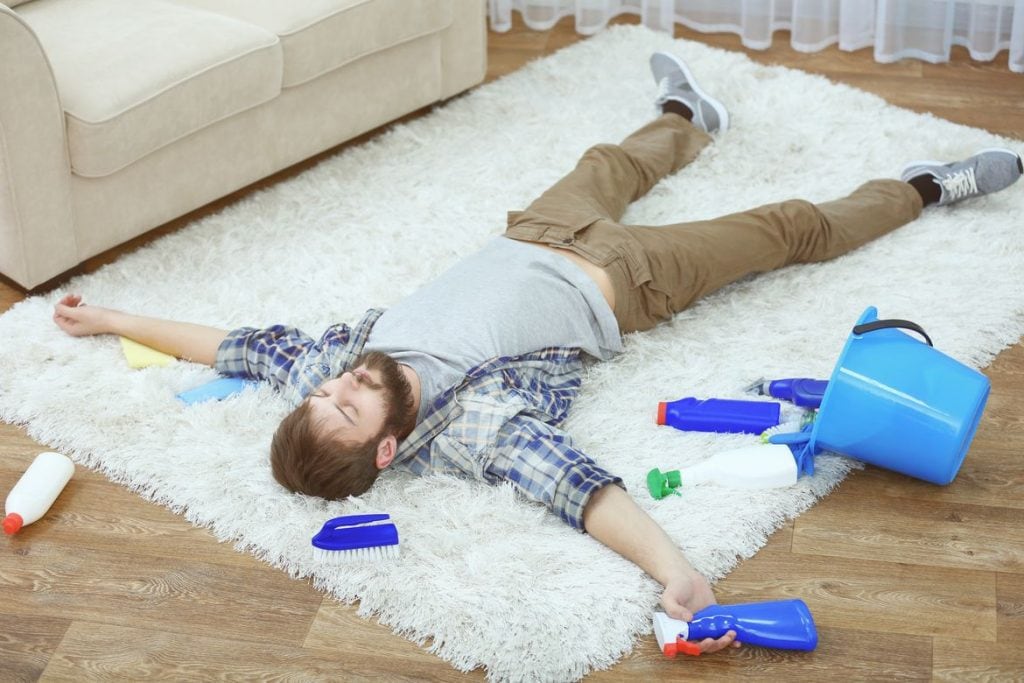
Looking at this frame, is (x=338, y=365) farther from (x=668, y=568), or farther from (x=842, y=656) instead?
(x=842, y=656)

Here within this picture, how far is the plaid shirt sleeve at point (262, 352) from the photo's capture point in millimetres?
2262

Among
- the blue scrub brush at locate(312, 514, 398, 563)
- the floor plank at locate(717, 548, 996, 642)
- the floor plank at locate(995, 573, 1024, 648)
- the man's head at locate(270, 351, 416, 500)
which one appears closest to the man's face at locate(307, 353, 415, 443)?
the man's head at locate(270, 351, 416, 500)

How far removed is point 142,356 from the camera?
2361 millimetres

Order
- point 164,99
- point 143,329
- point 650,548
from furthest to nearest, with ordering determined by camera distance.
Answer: point 164,99 → point 143,329 → point 650,548

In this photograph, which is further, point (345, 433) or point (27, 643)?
point (345, 433)

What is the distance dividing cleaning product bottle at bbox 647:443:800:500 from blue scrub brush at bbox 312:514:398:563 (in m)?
0.44

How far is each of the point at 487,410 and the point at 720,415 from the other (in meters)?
0.42

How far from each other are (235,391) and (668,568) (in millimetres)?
896

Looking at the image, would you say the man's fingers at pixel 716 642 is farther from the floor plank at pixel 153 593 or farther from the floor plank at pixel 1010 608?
the floor plank at pixel 153 593

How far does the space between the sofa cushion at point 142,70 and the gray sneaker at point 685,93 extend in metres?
1.00

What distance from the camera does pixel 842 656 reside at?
1.75 m

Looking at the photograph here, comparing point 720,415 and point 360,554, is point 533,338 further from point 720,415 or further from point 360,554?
point 360,554

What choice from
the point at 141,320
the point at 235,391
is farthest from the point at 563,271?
the point at 141,320

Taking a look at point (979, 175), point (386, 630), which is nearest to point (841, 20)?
point (979, 175)
